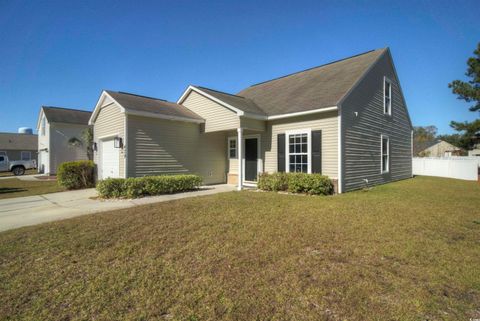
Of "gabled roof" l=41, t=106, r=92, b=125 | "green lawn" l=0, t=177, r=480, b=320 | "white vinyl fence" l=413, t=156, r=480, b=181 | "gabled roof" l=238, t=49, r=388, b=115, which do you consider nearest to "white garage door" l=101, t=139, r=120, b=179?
"green lawn" l=0, t=177, r=480, b=320

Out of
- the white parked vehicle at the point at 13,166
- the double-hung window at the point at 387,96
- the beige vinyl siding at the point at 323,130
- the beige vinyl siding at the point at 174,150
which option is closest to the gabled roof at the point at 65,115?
the white parked vehicle at the point at 13,166

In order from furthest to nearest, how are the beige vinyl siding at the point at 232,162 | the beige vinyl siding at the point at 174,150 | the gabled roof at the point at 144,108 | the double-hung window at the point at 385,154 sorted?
the beige vinyl siding at the point at 232,162
the double-hung window at the point at 385,154
the beige vinyl siding at the point at 174,150
the gabled roof at the point at 144,108

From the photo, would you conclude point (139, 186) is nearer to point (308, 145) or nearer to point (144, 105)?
point (144, 105)

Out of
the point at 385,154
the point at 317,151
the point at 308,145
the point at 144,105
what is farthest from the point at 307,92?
the point at 144,105

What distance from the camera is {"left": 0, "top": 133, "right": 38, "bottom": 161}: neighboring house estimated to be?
3462 cm

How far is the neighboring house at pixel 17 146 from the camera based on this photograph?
114 ft

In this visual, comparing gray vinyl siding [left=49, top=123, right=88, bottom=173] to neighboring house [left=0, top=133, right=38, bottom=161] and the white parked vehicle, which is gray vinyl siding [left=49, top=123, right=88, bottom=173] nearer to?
the white parked vehicle

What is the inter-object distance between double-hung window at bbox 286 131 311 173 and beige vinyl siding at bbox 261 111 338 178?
13.8 inches

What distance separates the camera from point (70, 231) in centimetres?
487

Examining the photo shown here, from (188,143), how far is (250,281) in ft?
30.7

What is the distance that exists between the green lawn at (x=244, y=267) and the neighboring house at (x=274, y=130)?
13.7 feet

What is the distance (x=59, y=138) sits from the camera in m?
20.7

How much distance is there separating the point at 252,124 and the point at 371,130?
18.9 ft

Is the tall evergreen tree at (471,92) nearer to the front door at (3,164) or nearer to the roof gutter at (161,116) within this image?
the roof gutter at (161,116)
